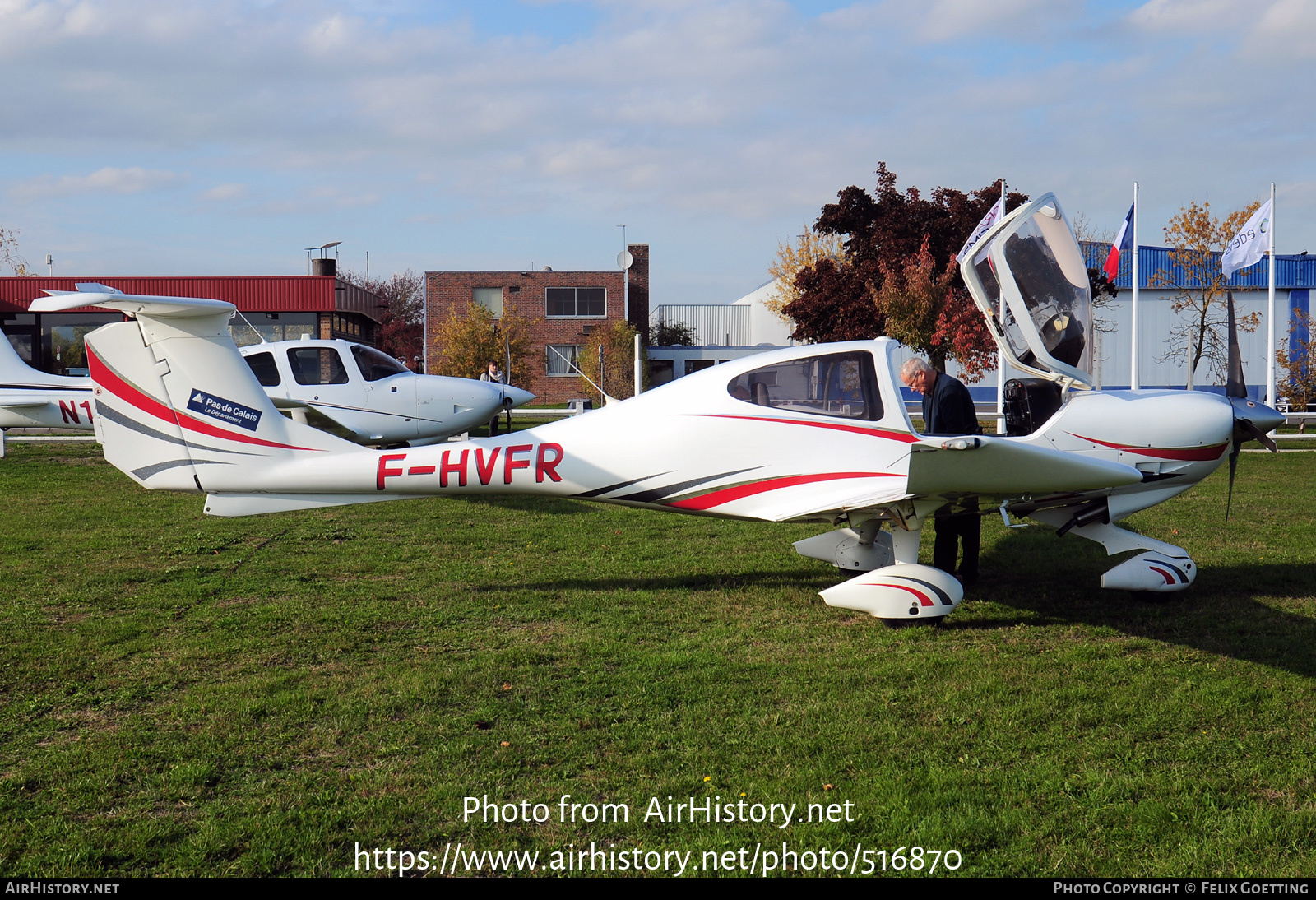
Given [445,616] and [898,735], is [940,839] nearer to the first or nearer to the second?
[898,735]

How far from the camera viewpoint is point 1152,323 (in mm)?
36469

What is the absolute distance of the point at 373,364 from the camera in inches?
570

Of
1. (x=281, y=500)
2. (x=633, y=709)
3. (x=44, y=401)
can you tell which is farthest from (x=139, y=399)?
(x=44, y=401)

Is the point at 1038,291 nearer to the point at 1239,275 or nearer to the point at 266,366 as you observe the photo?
the point at 266,366

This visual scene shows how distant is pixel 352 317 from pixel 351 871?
37504mm

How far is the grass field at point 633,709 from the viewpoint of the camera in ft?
11.4

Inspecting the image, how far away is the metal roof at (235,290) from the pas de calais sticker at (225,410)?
27329mm

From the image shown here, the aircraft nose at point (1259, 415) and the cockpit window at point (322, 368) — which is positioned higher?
the cockpit window at point (322, 368)

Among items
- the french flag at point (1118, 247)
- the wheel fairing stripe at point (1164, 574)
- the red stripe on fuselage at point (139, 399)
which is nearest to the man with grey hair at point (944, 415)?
the wheel fairing stripe at point (1164, 574)

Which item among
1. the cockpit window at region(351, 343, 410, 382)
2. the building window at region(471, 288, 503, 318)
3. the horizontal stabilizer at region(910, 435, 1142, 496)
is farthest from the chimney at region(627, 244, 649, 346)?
the horizontal stabilizer at region(910, 435, 1142, 496)

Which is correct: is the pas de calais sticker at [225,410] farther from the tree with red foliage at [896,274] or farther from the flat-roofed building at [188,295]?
the flat-roofed building at [188,295]

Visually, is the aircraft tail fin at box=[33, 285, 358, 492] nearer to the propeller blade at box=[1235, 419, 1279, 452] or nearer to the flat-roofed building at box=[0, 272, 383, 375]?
the propeller blade at box=[1235, 419, 1279, 452]

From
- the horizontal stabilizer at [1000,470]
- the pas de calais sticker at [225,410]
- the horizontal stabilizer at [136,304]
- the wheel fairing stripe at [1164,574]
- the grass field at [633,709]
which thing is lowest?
the grass field at [633,709]

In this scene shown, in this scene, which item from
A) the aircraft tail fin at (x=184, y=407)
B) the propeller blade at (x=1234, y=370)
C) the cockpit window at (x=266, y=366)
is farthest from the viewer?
the cockpit window at (x=266, y=366)
